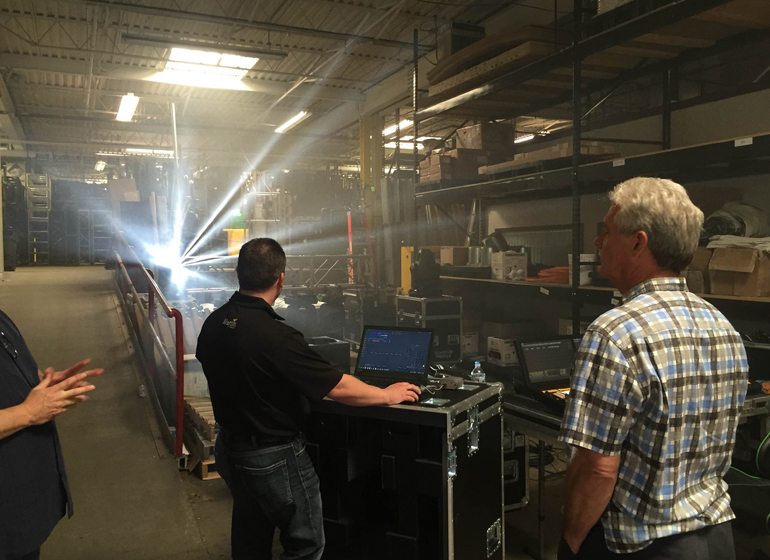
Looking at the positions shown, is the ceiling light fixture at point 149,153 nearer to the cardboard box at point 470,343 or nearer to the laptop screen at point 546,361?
the cardboard box at point 470,343

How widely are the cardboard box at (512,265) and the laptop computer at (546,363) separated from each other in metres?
2.02

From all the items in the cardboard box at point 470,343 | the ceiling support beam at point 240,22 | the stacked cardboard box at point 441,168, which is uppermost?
the ceiling support beam at point 240,22

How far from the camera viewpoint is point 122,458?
4.50 meters

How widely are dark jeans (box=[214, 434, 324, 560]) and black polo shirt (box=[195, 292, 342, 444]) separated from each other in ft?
0.20

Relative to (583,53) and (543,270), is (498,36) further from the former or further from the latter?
(543,270)

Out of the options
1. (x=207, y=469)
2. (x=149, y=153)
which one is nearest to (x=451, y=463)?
(x=207, y=469)

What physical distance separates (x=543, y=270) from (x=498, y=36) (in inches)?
75.6

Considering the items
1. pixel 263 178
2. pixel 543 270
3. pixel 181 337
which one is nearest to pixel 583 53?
pixel 543 270

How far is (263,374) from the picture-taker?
2195 millimetres

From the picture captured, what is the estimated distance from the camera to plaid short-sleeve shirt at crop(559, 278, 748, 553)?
127cm

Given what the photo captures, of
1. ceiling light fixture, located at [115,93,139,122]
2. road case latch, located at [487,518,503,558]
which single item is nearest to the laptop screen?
road case latch, located at [487,518,503,558]

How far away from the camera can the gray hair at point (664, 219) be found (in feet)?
4.34

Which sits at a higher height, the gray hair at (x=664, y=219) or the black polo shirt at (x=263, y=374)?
the gray hair at (x=664, y=219)

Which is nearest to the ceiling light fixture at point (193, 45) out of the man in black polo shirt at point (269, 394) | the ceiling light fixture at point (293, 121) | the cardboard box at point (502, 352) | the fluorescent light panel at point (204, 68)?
the fluorescent light panel at point (204, 68)
